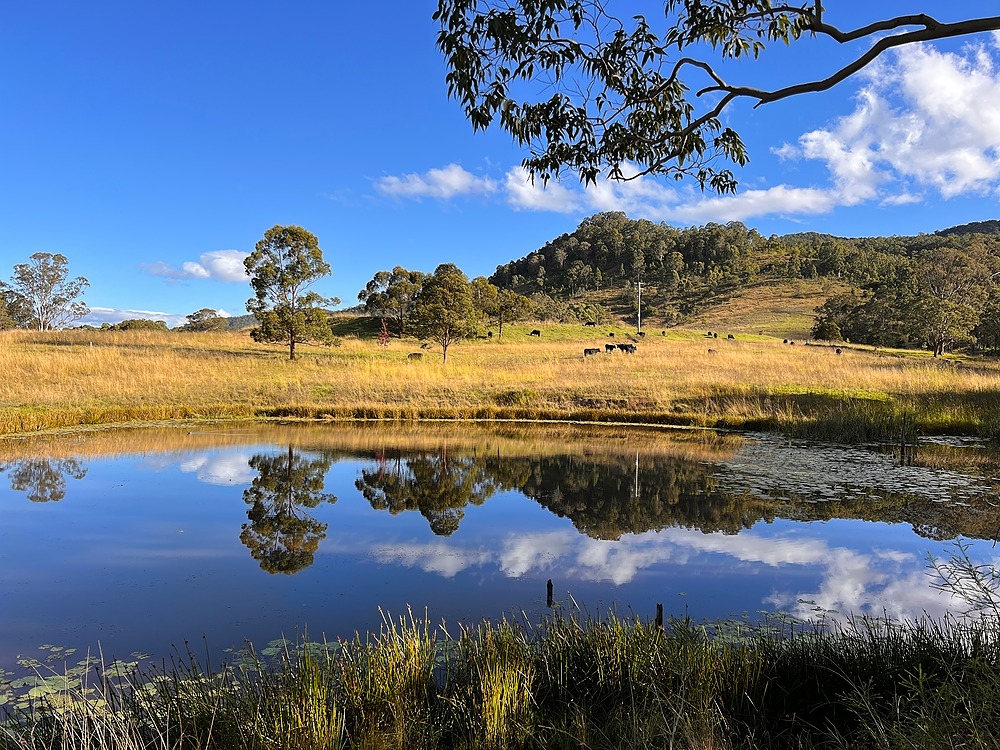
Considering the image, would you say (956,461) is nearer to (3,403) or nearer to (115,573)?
(115,573)

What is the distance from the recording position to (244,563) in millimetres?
7066

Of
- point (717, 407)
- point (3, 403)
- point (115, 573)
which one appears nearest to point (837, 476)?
point (717, 407)

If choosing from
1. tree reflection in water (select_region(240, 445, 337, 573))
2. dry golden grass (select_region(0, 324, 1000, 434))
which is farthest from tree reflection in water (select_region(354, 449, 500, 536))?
dry golden grass (select_region(0, 324, 1000, 434))

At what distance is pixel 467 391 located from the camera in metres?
22.5

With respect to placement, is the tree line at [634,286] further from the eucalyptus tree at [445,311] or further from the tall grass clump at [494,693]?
the tall grass clump at [494,693]

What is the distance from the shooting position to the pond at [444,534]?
5.78 metres

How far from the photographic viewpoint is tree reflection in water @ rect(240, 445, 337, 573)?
7.40 meters

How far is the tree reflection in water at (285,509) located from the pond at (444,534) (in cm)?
5

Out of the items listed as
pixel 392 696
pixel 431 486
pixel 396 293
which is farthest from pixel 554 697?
pixel 396 293

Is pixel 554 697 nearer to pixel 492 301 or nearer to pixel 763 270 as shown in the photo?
pixel 492 301

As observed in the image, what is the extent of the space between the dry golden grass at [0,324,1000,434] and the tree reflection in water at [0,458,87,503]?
379 centimetres

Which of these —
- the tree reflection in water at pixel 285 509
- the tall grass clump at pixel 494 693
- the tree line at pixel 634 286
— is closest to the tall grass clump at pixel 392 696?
the tall grass clump at pixel 494 693

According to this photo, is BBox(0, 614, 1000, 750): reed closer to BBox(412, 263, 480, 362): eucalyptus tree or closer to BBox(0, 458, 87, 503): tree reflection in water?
BBox(0, 458, 87, 503): tree reflection in water

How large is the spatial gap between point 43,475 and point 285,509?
5.12m
